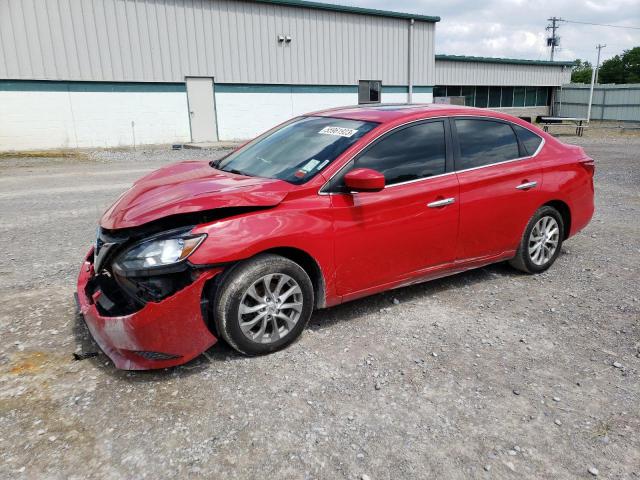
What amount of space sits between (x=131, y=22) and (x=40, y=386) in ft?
65.7

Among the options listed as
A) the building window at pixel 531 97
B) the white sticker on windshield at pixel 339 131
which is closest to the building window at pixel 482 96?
the building window at pixel 531 97

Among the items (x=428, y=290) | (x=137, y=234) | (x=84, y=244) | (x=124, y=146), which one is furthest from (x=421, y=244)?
(x=124, y=146)

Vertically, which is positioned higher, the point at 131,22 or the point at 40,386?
the point at 131,22

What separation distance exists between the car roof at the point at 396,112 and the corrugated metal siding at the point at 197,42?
17.8 m

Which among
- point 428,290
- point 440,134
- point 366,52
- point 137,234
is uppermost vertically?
point 366,52

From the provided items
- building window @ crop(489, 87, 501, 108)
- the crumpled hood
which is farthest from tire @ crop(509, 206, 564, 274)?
building window @ crop(489, 87, 501, 108)

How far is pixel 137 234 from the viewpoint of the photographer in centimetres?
330

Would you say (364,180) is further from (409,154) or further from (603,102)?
(603,102)

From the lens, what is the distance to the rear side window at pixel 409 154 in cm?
402

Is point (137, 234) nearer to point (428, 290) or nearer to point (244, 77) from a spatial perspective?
point (428, 290)

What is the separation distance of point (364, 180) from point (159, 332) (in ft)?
5.50

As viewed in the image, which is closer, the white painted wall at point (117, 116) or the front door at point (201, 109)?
the white painted wall at point (117, 116)

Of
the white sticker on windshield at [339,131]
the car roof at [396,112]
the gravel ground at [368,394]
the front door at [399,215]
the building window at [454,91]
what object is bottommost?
the gravel ground at [368,394]

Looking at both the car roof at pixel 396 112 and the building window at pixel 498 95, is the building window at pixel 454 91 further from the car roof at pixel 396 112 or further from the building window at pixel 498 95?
the car roof at pixel 396 112
